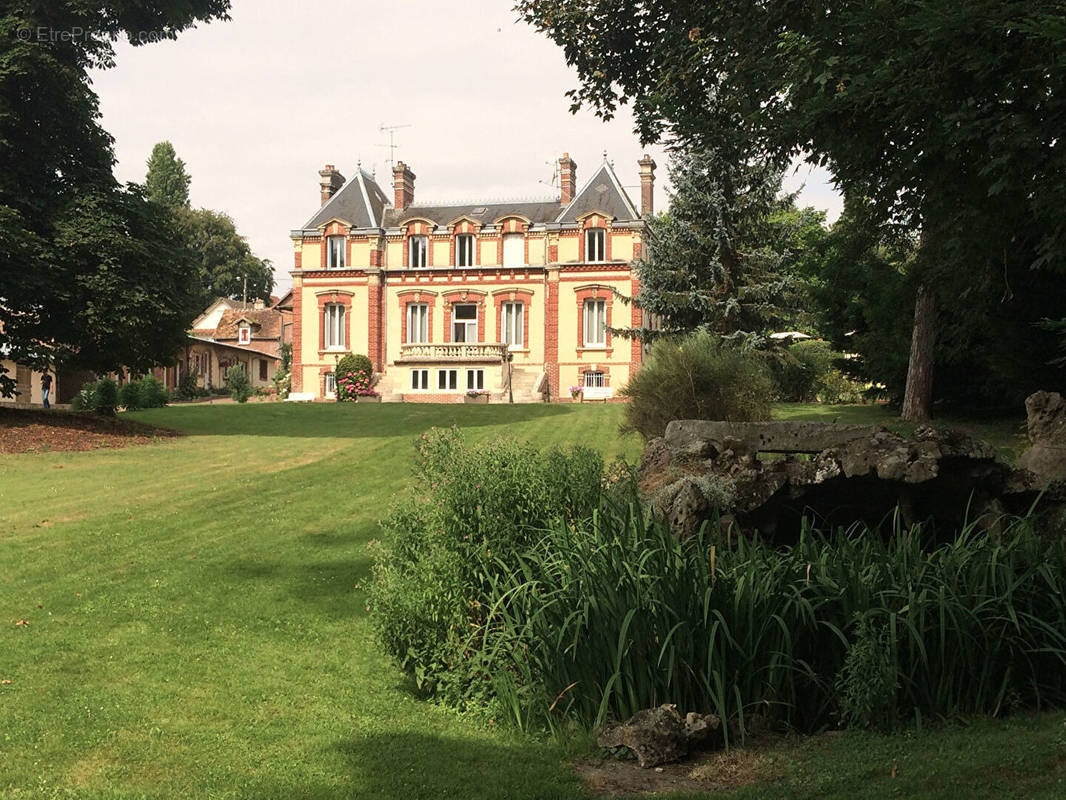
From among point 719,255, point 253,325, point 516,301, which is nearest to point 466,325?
point 516,301

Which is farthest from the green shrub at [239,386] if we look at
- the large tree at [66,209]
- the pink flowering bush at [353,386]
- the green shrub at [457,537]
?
the green shrub at [457,537]

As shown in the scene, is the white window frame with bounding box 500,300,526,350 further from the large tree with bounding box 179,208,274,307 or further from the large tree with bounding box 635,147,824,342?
the large tree with bounding box 179,208,274,307

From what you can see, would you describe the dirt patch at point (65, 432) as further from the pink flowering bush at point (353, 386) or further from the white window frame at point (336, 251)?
the white window frame at point (336, 251)

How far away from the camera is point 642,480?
29.1ft

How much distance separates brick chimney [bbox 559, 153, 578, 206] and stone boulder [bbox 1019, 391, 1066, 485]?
41.8m

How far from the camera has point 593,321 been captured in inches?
1879

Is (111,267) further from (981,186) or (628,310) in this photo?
(628,310)

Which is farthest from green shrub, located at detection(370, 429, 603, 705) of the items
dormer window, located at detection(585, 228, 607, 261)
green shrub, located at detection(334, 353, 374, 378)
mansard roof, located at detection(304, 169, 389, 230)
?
mansard roof, located at detection(304, 169, 389, 230)

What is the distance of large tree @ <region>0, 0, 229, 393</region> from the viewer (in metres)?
20.8

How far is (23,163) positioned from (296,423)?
8.93 metres

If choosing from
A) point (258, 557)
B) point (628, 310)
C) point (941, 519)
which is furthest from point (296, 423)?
point (628, 310)

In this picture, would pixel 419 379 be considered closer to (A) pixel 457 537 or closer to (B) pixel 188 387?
(B) pixel 188 387

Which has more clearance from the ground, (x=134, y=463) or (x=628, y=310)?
(x=628, y=310)

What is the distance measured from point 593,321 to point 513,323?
13.9ft
